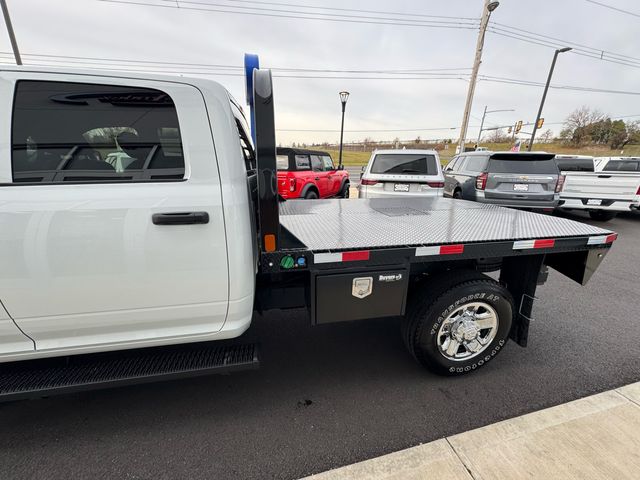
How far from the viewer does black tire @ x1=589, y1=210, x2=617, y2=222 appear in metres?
9.17

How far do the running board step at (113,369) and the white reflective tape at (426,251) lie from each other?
126cm

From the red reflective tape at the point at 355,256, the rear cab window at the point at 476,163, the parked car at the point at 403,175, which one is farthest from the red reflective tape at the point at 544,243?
the rear cab window at the point at 476,163

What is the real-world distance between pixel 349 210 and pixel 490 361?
1954 millimetres

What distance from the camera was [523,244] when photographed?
7.58ft

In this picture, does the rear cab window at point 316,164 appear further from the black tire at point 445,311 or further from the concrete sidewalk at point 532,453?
the concrete sidewalk at point 532,453

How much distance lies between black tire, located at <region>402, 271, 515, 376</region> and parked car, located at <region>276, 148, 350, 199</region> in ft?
21.1

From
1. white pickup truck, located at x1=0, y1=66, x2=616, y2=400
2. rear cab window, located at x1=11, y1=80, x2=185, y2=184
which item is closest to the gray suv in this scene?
white pickup truck, located at x1=0, y1=66, x2=616, y2=400

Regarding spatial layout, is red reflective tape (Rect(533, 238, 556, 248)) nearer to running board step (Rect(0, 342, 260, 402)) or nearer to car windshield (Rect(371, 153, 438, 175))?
running board step (Rect(0, 342, 260, 402))

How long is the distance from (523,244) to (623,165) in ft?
35.5

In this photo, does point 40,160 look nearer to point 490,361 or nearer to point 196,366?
point 196,366

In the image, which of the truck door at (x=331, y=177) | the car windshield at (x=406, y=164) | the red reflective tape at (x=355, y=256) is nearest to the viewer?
the red reflective tape at (x=355, y=256)

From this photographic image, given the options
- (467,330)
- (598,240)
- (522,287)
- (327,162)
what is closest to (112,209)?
(467,330)

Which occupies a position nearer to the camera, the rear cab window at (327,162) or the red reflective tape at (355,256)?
the red reflective tape at (355,256)

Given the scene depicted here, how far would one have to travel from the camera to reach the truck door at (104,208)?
5.26 ft
